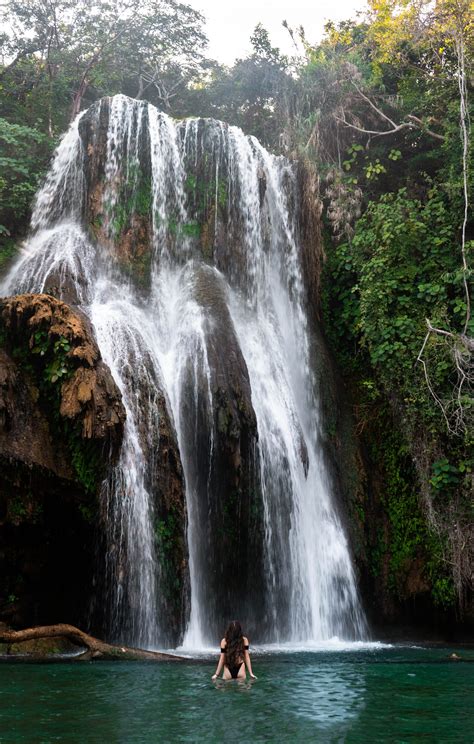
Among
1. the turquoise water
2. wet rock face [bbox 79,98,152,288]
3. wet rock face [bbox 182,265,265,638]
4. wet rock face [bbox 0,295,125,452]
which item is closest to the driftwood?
the turquoise water

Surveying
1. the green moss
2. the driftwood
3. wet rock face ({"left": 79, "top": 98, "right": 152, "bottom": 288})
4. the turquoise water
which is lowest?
the turquoise water

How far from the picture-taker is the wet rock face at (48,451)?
9.57 meters

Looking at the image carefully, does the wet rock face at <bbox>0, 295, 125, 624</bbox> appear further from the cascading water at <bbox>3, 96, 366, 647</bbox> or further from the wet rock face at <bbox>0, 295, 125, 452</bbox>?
the cascading water at <bbox>3, 96, 366, 647</bbox>

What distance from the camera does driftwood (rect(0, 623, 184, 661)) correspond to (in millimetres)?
8391

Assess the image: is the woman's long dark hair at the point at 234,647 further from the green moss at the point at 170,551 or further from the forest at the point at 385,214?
the forest at the point at 385,214

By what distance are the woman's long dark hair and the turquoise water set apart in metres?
0.33

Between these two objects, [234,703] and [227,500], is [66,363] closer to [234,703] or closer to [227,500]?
[227,500]

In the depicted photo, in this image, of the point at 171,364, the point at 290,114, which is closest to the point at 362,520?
the point at 171,364

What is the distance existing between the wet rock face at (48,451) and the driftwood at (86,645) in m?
1.24

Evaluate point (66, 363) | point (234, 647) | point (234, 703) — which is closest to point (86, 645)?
point (234, 647)

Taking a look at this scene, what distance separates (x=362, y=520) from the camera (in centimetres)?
1376

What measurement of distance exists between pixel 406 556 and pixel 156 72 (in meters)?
20.9

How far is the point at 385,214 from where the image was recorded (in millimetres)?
14797

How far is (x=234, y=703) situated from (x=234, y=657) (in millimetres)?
1463
